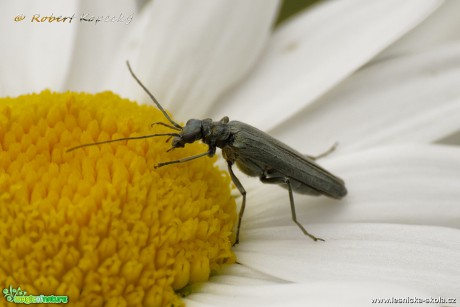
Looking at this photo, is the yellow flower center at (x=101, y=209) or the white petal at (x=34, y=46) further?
the white petal at (x=34, y=46)

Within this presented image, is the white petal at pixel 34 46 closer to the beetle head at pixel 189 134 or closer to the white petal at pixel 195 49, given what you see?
the white petal at pixel 195 49

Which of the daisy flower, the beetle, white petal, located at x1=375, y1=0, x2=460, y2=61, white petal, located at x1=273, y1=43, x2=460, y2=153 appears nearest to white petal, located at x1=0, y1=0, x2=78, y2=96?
the daisy flower

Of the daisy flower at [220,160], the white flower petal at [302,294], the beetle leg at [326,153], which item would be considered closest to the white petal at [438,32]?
the daisy flower at [220,160]

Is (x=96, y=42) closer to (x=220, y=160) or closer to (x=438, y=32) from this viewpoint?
(x=220, y=160)

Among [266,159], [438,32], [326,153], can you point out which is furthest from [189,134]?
[438,32]

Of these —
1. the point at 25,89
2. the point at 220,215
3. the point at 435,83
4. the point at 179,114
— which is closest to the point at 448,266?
the point at 220,215

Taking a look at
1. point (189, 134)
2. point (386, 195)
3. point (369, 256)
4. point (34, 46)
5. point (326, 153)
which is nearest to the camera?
point (369, 256)
